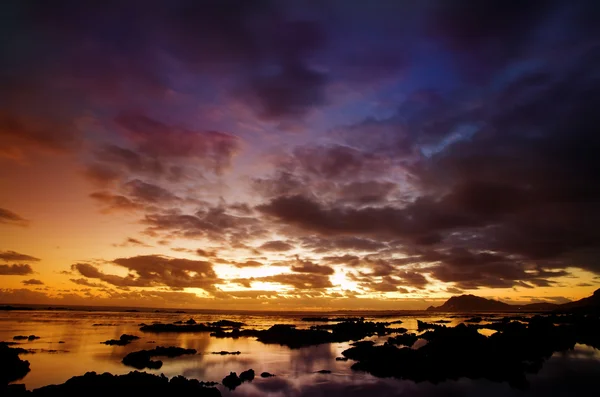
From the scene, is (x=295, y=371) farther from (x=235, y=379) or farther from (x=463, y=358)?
(x=463, y=358)

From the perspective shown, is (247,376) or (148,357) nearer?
(247,376)

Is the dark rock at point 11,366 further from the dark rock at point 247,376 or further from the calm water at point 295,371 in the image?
the dark rock at point 247,376

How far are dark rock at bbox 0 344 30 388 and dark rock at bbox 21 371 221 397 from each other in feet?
37.0

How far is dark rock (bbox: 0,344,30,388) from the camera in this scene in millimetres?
34178

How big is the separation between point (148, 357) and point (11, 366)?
1301cm

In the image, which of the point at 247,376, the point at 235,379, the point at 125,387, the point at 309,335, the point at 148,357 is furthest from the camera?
the point at 309,335

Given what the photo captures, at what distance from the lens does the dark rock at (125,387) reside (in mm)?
25955

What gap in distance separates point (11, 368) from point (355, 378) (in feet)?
111

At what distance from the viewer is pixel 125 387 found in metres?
26.9

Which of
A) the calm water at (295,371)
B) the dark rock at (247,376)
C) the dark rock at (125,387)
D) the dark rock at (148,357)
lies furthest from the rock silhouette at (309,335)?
the dark rock at (125,387)

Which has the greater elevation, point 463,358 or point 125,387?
point 463,358

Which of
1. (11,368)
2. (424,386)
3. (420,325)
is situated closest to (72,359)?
(11,368)

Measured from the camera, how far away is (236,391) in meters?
30.5

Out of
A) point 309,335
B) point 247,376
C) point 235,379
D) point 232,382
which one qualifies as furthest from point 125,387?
point 309,335
